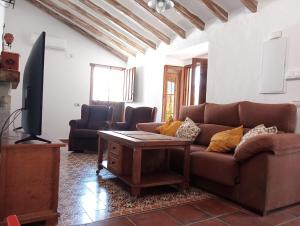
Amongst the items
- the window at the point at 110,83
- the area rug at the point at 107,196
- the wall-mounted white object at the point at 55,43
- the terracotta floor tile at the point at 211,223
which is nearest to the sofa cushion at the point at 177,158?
the area rug at the point at 107,196

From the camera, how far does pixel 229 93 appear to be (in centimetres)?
389

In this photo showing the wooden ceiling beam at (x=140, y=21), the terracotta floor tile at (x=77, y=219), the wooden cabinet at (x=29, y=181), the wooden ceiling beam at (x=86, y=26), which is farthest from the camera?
the wooden ceiling beam at (x=86, y=26)

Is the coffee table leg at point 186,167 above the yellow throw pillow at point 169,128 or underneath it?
underneath

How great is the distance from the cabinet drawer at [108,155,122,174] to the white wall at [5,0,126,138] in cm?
370

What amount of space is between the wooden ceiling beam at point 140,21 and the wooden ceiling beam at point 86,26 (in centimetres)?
149

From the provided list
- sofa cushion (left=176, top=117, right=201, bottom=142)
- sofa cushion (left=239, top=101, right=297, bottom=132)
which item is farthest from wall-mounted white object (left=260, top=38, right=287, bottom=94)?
sofa cushion (left=176, top=117, right=201, bottom=142)

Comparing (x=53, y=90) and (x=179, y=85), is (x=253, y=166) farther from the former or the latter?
(x=53, y=90)

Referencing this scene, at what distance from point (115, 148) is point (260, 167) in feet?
5.13

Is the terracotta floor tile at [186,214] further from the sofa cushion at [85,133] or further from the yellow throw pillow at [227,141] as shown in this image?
the sofa cushion at [85,133]

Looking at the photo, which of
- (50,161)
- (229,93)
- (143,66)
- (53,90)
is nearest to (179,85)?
(143,66)

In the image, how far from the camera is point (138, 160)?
2.42 metres

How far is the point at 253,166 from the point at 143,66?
4.53m

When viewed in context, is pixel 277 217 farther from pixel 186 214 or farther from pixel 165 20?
pixel 165 20

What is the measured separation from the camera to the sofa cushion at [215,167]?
236cm
